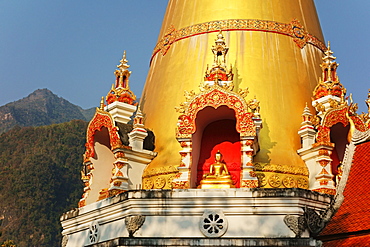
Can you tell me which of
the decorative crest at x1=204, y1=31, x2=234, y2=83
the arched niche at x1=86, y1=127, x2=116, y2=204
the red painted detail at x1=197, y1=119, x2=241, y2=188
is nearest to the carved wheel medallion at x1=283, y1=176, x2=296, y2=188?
the red painted detail at x1=197, y1=119, x2=241, y2=188

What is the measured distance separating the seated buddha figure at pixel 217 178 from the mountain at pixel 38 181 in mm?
39983

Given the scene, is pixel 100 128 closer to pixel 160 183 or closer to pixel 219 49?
pixel 160 183

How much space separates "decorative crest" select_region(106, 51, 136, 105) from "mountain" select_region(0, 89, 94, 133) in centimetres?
7067

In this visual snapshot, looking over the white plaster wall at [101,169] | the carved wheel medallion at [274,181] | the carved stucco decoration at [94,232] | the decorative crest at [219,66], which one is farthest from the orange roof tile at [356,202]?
the white plaster wall at [101,169]

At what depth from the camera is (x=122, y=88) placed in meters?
12.6

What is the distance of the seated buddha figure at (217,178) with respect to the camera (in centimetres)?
1059

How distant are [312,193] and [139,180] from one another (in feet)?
10.8

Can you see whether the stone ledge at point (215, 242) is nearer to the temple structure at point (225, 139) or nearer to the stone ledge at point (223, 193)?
the temple structure at point (225, 139)

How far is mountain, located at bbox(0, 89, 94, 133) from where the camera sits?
85.7m

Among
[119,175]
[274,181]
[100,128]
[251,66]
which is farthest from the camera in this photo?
[251,66]

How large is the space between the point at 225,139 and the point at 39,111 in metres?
85.7

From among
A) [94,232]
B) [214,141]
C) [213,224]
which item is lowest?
[213,224]

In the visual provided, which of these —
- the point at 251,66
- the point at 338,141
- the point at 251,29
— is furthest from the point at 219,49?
the point at 338,141

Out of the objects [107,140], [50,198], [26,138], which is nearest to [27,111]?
[26,138]
